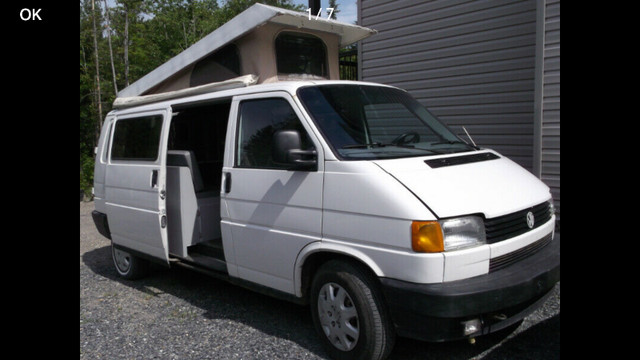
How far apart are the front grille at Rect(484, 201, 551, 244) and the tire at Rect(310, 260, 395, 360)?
2.69ft

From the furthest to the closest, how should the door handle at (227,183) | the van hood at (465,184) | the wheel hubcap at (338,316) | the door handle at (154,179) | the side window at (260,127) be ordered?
the door handle at (154,179)
the door handle at (227,183)
the side window at (260,127)
the wheel hubcap at (338,316)
the van hood at (465,184)

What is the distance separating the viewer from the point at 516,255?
3414 mm

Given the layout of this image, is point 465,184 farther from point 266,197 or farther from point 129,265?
point 129,265

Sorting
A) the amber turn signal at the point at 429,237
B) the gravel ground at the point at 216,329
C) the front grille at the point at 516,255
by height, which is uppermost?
the amber turn signal at the point at 429,237

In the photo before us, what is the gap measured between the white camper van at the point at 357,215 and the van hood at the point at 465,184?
0.5 inches

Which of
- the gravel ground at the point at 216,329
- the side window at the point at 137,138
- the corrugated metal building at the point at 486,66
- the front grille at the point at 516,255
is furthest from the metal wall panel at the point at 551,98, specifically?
the side window at the point at 137,138

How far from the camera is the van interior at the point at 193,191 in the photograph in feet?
16.5

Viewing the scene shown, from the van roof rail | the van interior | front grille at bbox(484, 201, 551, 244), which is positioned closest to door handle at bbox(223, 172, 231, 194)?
the van interior

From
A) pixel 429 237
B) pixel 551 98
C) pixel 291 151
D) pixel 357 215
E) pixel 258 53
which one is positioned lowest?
pixel 429 237

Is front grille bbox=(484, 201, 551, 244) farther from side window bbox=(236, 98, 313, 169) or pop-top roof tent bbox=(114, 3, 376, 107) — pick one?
pop-top roof tent bbox=(114, 3, 376, 107)

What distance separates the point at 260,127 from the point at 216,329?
1.79 meters

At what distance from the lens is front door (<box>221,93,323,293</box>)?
3.71 m

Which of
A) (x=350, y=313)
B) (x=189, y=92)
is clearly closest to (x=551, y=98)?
(x=350, y=313)

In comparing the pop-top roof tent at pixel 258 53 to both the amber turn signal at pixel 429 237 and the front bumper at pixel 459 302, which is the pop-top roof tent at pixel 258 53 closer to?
the amber turn signal at pixel 429 237
